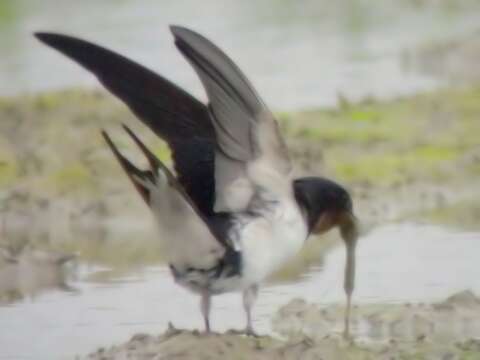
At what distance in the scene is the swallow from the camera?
582cm

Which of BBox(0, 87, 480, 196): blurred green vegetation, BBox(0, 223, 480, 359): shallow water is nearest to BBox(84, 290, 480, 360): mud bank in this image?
BBox(0, 223, 480, 359): shallow water

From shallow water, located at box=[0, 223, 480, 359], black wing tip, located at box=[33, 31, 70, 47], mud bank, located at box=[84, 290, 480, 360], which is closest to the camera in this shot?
mud bank, located at box=[84, 290, 480, 360]

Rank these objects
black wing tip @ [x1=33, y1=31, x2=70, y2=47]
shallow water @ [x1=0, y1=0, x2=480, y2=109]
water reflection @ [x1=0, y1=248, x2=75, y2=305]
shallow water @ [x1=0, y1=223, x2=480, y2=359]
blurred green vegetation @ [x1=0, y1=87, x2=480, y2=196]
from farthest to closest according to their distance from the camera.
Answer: shallow water @ [x1=0, y1=0, x2=480, y2=109], blurred green vegetation @ [x1=0, y1=87, x2=480, y2=196], water reflection @ [x1=0, y1=248, x2=75, y2=305], shallow water @ [x1=0, y1=223, x2=480, y2=359], black wing tip @ [x1=33, y1=31, x2=70, y2=47]

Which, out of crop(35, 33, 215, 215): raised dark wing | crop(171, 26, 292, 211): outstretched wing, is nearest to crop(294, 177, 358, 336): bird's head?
crop(171, 26, 292, 211): outstretched wing

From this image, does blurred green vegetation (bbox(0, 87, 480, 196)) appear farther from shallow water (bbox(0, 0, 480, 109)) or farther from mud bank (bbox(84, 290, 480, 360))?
mud bank (bbox(84, 290, 480, 360))

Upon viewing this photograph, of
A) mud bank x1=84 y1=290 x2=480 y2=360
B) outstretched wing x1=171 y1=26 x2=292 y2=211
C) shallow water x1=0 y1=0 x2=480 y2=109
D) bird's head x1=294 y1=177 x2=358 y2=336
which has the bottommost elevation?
mud bank x1=84 y1=290 x2=480 y2=360

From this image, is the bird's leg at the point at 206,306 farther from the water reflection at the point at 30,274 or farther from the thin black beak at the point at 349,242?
the water reflection at the point at 30,274

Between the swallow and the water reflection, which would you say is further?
the water reflection

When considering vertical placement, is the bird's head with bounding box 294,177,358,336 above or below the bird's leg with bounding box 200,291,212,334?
above

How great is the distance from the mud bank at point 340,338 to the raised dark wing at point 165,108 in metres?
0.43

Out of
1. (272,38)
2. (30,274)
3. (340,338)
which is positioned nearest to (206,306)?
(340,338)

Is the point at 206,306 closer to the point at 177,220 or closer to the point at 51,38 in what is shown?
the point at 177,220

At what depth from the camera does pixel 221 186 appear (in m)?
6.04

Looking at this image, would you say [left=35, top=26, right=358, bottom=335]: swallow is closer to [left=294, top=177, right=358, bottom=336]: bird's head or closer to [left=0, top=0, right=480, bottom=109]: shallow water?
[left=294, top=177, right=358, bottom=336]: bird's head
